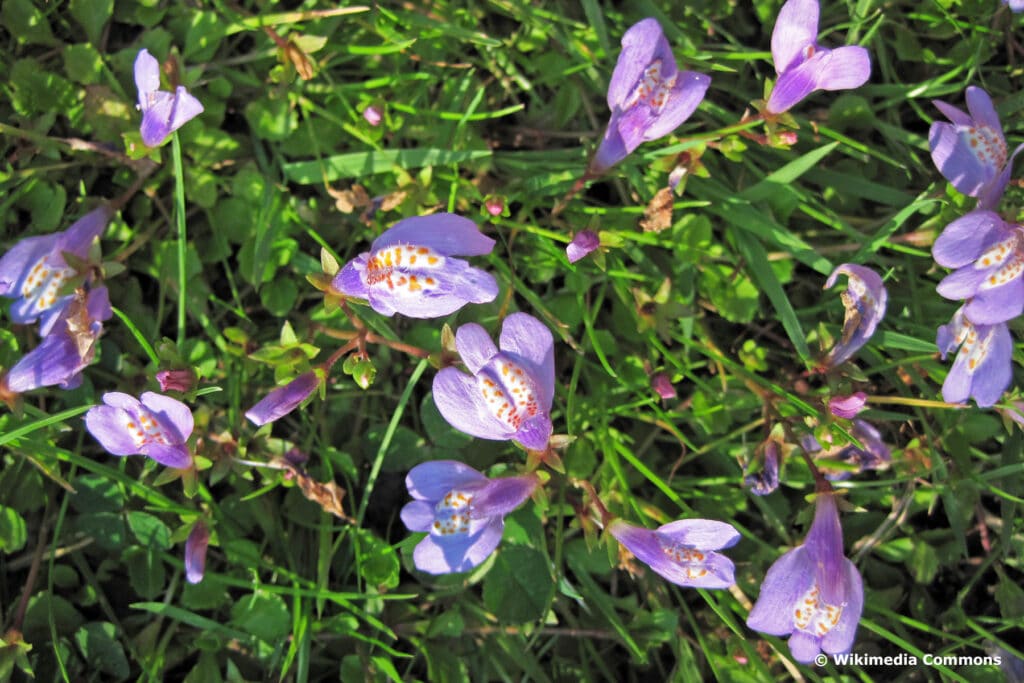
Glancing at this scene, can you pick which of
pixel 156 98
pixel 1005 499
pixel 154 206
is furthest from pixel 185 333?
pixel 1005 499

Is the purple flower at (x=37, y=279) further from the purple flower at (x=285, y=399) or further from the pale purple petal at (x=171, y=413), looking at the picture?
the purple flower at (x=285, y=399)

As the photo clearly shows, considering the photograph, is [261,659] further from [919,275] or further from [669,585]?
[919,275]

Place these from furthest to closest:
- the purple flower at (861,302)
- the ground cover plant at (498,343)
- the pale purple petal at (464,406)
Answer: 1. the ground cover plant at (498,343)
2. the purple flower at (861,302)
3. the pale purple petal at (464,406)

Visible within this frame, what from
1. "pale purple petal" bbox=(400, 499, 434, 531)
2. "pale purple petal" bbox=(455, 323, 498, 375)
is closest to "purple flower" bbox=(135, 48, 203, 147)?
"pale purple petal" bbox=(455, 323, 498, 375)

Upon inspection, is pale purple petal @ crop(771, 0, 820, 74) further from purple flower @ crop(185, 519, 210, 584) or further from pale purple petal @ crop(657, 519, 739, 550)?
purple flower @ crop(185, 519, 210, 584)

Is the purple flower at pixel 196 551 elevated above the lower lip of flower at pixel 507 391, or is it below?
below

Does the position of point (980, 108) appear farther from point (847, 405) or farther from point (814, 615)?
point (814, 615)

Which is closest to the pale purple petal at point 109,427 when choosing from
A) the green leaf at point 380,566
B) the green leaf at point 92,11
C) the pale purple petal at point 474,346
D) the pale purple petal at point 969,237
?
the green leaf at point 380,566
